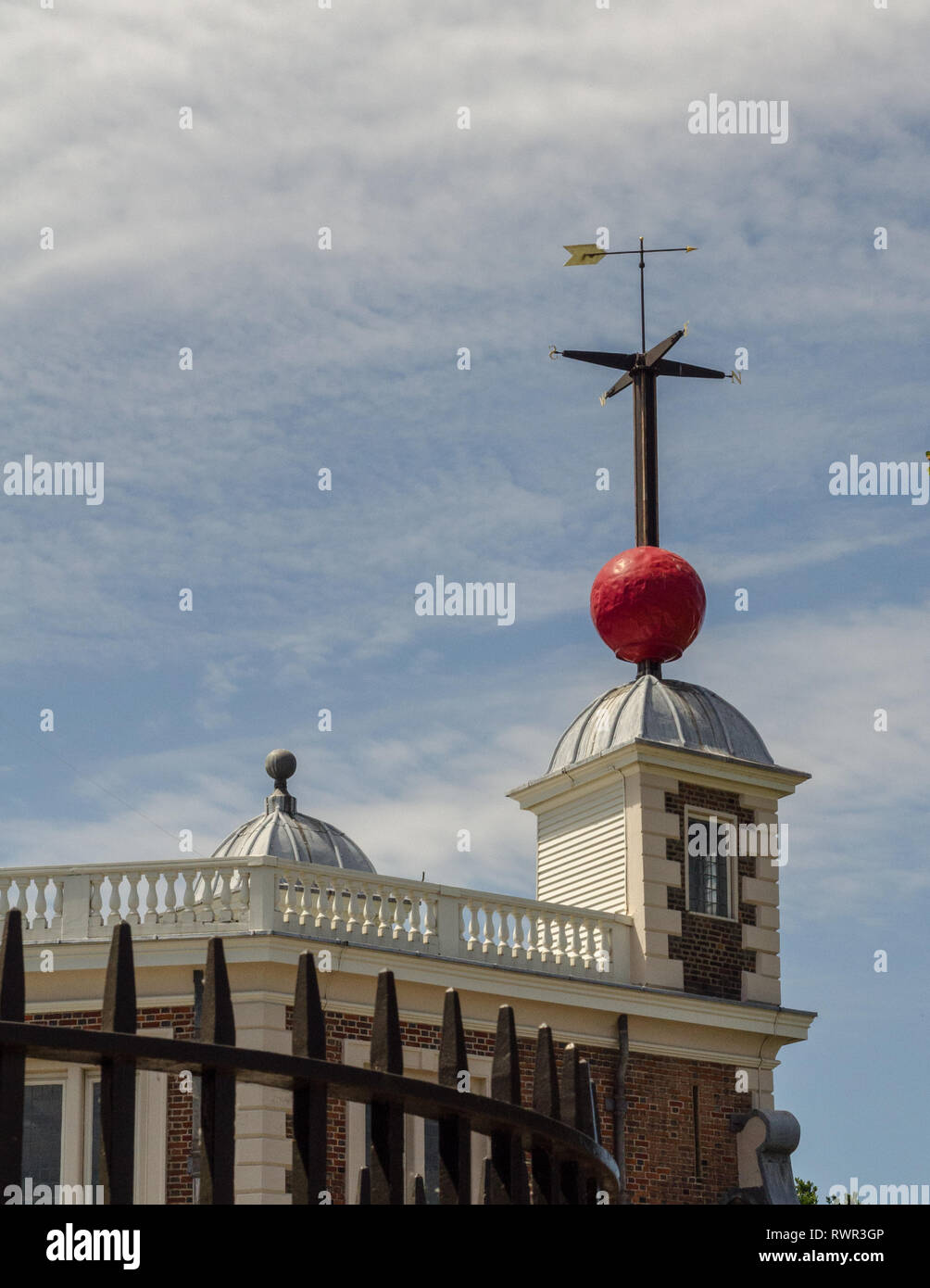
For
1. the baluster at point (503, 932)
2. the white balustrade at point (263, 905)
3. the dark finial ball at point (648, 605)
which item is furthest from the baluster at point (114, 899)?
the dark finial ball at point (648, 605)

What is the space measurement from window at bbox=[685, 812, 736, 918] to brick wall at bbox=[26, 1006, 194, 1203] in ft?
24.4

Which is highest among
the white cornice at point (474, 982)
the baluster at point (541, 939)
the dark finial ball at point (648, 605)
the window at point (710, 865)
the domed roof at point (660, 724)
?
the dark finial ball at point (648, 605)

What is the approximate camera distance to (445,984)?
23.2m

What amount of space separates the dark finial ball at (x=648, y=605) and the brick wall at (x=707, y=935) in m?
2.41

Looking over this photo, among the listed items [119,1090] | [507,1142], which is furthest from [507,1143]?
[119,1090]

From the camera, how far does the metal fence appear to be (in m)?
6.32

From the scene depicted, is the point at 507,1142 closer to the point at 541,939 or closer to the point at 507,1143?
the point at 507,1143

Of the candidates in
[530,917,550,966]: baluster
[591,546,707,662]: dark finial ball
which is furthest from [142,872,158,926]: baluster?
[591,546,707,662]: dark finial ball

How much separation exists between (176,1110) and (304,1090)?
1463cm

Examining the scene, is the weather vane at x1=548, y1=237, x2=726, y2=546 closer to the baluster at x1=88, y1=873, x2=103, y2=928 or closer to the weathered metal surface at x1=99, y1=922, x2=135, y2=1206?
the baluster at x1=88, y1=873, x2=103, y2=928

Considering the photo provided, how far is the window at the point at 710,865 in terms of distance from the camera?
26.1m

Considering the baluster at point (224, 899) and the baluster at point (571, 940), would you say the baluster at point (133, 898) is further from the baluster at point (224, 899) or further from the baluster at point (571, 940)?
the baluster at point (571, 940)
